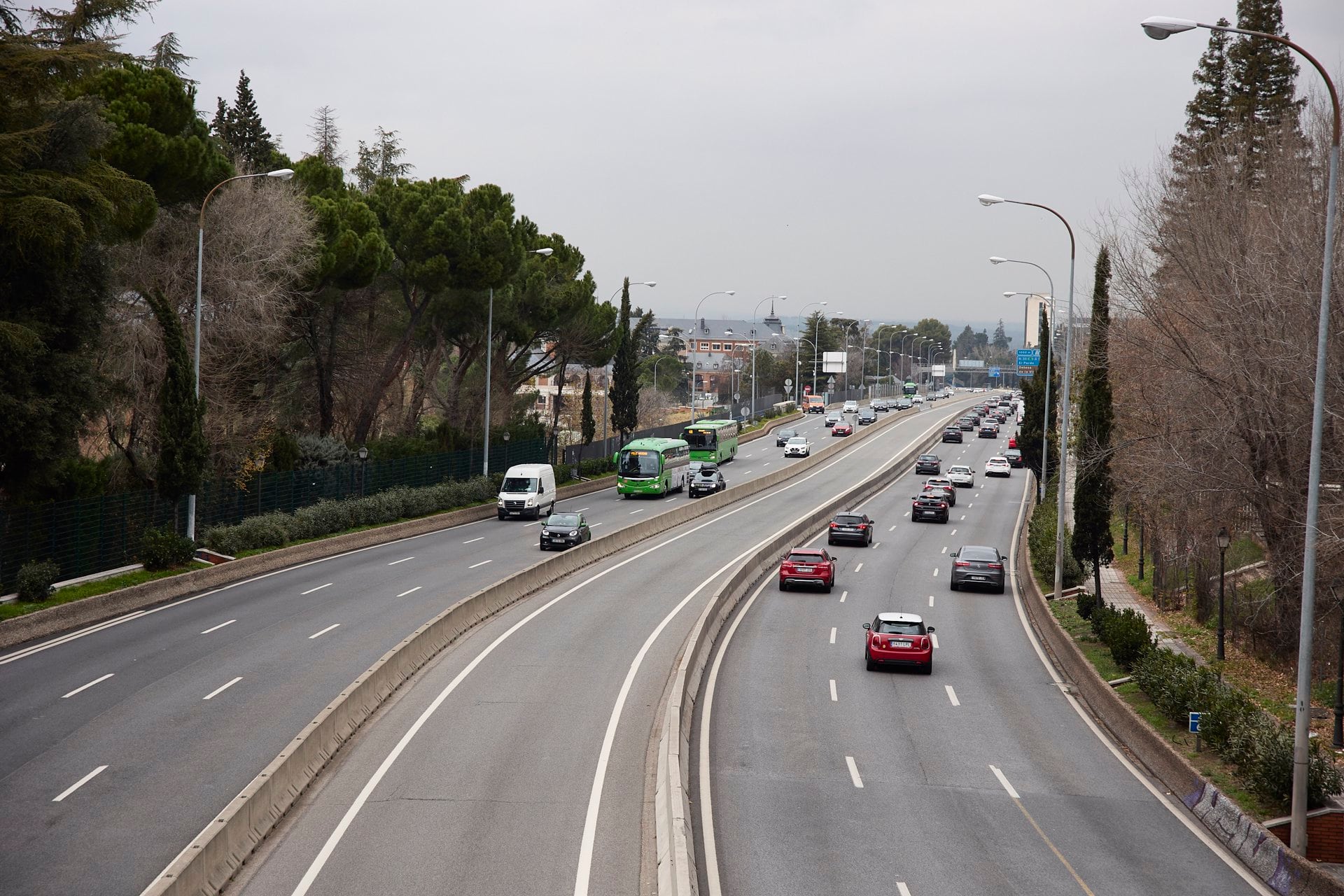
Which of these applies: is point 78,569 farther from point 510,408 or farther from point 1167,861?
point 510,408

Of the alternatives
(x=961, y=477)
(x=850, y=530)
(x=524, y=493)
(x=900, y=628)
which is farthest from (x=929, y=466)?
(x=900, y=628)

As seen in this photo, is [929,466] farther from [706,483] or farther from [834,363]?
[834,363]

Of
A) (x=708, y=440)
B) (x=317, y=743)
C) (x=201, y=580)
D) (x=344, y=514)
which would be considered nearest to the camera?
(x=317, y=743)

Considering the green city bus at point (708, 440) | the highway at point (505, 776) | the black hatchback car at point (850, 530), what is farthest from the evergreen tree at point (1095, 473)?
the green city bus at point (708, 440)

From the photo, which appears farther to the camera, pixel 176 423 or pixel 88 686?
pixel 176 423

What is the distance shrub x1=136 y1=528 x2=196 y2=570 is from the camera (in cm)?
3155

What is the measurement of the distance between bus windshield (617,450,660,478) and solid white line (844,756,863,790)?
39318 mm

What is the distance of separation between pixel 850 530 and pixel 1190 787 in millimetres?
28898

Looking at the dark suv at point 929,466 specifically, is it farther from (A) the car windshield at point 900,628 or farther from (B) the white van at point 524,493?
(A) the car windshield at point 900,628

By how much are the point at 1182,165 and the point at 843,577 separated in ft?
72.2

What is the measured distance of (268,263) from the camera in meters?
41.5

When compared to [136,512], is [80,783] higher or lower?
lower

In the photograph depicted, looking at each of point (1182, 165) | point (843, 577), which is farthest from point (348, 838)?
point (1182, 165)

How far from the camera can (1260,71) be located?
1885 inches
